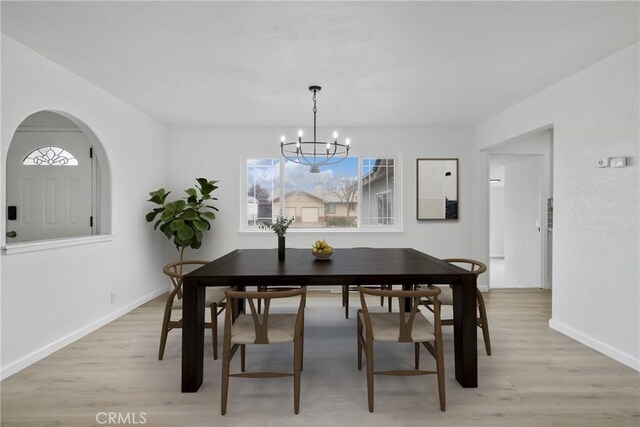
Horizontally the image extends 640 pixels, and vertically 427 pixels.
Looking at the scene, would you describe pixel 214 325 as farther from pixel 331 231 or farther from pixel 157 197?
pixel 331 231

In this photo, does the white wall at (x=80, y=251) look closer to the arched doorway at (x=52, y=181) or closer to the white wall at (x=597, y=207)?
the arched doorway at (x=52, y=181)

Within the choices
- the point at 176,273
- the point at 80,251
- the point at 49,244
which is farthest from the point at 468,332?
the point at 80,251

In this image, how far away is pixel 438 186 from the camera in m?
5.51

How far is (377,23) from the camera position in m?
2.43

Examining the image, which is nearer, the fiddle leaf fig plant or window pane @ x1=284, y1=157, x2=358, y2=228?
the fiddle leaf fig plant

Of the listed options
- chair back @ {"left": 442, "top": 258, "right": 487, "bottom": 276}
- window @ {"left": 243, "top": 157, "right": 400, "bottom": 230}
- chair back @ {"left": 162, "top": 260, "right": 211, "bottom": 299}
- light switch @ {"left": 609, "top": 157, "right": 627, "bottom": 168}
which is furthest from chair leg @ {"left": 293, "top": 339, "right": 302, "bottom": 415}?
window @ {"left": 243, "top": 157, "right": 400, "bottom": 230}

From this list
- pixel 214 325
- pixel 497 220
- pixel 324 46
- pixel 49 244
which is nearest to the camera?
pixel 324 46

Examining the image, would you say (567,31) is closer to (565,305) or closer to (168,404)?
(565,305)

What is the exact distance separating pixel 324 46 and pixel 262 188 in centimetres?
321

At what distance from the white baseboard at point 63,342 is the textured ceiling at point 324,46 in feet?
8.16

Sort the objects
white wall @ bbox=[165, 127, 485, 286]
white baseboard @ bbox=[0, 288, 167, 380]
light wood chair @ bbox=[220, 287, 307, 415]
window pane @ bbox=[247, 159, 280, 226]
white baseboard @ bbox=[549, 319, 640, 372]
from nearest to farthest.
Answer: light wood chair @ bbox=[220, 287, 307, 415] < white baseboard @ bbox=[0, 288, 167, 380] < white baseboard @ bbox=[549, 319, 640, 372] < white wall @ bbox=[165, 127, 485, 286] < window pane @ bbox=[247, 159, 280, 226]

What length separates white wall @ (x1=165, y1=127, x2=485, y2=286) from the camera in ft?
17.9

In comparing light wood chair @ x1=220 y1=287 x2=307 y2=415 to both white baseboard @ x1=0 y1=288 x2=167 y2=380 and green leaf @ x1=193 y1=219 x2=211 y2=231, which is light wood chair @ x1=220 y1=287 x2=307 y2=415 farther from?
green leaf @ x1=193 y1=219 x2=211 y2=231

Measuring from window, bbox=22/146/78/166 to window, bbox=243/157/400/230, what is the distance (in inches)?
94.5
